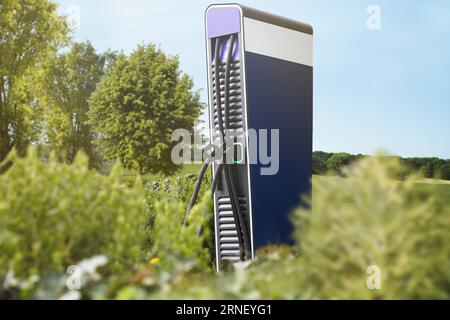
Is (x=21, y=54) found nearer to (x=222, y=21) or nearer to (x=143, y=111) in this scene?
(x=143, y=111)

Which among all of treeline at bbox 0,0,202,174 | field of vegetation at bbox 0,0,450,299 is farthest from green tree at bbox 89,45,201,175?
field of vegetation at bbox 0,0,450,299

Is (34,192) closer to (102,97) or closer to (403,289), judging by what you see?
(403,289)

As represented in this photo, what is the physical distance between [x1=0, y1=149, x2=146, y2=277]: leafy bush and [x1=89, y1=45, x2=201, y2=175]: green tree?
13.4m

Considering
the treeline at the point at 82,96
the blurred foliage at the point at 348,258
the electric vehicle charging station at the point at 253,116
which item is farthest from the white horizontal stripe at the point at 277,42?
the treeline at the point at 82,96

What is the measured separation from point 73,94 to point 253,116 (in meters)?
17.9

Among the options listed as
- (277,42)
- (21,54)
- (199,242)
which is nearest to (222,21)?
(277,42)

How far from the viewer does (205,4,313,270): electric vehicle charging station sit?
3932mm

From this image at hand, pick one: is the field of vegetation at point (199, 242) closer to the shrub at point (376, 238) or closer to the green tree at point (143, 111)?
the shrub at point (376, 238)

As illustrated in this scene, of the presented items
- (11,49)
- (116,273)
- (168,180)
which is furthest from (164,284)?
(11,49)

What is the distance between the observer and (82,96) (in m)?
21.0

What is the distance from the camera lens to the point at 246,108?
3898 millimetres

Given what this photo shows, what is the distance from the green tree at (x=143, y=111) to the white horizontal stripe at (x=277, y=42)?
37.7 ft

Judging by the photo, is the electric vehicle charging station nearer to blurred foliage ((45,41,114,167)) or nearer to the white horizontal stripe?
the white horizontal stripe

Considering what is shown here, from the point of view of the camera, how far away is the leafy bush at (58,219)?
2156mm
